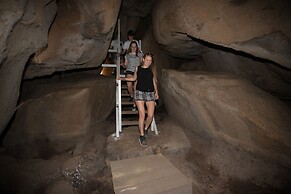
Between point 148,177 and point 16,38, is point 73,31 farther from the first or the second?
point 148,177

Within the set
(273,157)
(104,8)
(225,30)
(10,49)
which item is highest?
(104,8)

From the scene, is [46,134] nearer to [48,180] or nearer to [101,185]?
[48,180]

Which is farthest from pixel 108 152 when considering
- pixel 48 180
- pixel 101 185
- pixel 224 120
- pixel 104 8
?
pixel 104 8

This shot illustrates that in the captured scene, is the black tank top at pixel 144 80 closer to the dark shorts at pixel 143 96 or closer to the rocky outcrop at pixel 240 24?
the dark shorts at pixel 143 96

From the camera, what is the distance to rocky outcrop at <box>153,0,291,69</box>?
3256 millimetres

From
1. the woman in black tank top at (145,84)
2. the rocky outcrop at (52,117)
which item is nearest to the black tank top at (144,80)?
the woman in black tank top at (145,84)

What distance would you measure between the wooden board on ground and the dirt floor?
6.16ft

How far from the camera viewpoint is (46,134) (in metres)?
4.95

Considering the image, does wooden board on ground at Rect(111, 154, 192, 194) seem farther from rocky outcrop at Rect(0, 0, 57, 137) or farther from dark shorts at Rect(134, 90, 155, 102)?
rocky outcrop at Rect(0, 0, 57, 137)

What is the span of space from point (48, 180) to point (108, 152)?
142 cm

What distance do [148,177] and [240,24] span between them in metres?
3.25

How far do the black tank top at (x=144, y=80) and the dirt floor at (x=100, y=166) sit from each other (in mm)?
1331

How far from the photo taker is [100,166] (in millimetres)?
4477

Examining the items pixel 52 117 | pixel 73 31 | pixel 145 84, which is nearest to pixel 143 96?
pixel 145 84
